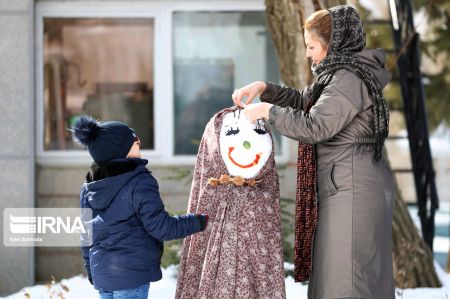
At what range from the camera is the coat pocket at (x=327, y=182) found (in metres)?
3.61

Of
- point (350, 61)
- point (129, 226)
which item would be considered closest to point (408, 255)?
point (350, 61)

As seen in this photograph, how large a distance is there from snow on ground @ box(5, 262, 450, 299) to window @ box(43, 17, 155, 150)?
158 cm

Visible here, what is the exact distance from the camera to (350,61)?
3545 mm

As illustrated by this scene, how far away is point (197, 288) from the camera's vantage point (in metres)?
3.88

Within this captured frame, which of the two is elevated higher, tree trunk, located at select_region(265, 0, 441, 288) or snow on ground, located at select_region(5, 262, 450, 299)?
tree trunk, located at select_region(265, 0, 441, 288)

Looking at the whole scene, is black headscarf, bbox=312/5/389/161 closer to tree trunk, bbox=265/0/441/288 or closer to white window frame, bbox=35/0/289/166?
tree trunk, bbox=265/0/441/288

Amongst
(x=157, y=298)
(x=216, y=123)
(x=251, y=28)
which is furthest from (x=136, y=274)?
(x=251, y=28)

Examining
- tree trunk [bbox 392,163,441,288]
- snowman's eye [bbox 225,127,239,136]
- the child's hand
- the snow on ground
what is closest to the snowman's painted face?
snowman's eye [bbox 225,127,239,136]

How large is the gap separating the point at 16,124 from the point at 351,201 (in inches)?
151

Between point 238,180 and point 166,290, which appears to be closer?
point 238,180

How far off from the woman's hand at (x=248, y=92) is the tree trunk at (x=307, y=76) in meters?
1.69

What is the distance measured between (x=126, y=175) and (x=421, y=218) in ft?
14.6

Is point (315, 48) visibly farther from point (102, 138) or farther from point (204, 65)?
point (204, 65)

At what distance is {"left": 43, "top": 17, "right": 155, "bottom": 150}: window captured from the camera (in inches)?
288
